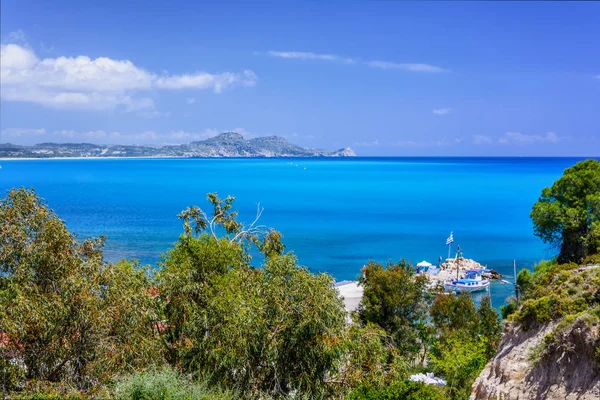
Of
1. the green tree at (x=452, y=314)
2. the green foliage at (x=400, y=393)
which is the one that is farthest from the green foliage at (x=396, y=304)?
the green foliage at (x=400, y=393)

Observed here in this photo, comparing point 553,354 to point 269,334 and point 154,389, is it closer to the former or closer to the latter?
point 269,334

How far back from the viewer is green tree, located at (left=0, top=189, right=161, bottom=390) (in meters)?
12.0

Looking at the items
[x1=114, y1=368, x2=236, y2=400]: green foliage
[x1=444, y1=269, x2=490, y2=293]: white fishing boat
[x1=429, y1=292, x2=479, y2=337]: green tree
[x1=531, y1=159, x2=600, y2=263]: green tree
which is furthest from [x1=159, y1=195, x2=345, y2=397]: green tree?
[x1=444, y1=269, x2=490, y2=293]: white fishing boat

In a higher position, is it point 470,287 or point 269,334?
point 269,334

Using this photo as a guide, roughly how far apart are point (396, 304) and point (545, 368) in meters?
14.8

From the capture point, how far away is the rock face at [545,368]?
1308 centimetres

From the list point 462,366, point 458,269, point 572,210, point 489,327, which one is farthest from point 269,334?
point 458,269

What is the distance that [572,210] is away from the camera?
1196 inches

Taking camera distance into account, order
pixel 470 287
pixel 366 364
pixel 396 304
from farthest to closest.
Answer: pixel 470 287, pixel 396 304, pixel 366 364

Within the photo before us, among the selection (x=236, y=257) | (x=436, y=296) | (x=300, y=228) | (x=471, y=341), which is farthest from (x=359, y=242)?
(x=236, y=257)

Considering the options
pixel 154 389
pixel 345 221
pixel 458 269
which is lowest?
pixel 458 269

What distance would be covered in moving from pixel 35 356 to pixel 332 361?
7.54m

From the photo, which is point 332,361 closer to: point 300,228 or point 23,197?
point 23,197

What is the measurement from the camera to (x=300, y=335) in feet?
45.2
